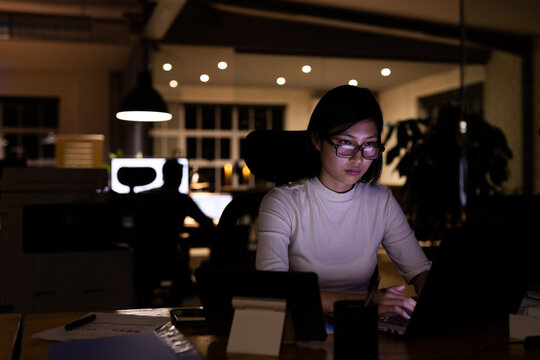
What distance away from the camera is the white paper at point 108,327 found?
3.95ft

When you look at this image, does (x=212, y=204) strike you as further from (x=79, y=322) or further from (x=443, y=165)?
(x=79, y=322)

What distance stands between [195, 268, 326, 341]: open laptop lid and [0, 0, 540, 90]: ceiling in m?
5.97

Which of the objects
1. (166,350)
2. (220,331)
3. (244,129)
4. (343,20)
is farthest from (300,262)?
(244,129)

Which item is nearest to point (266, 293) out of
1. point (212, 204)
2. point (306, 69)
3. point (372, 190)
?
point (372, 190)

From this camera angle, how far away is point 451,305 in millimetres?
1201

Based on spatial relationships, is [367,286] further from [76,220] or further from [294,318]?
[76,220]

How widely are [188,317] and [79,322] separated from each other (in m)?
0.24

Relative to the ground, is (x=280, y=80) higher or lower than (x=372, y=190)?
higher

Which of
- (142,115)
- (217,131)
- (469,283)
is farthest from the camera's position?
(217,131)

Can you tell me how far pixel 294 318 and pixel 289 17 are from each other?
7.26m

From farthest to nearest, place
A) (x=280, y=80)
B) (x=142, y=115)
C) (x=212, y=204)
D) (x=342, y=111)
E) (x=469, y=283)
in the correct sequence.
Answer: (x=280, y=80)
(x=212, y=204)
(x=142, y=115)
(x=342, y=111)
(x=469, y=283)

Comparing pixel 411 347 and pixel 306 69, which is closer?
pixel 411 347

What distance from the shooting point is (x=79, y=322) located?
1.28 meters

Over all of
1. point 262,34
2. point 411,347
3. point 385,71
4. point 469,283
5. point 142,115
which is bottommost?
point 411,347
